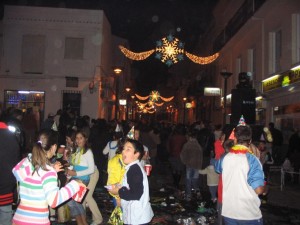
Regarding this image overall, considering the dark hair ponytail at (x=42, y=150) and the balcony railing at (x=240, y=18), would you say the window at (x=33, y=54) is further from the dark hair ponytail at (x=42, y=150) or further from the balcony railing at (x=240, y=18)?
the dark hair ponytail at (x=42, y=150)

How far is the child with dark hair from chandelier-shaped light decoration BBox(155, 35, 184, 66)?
41.7ft

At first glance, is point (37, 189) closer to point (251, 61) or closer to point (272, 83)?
point (272, 83)

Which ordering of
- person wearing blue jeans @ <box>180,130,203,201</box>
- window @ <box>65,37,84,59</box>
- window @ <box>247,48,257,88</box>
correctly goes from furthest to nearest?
window @ <box>65,37,84,59</box> < window @ <box>247,48,257,88</box> < person wearing blue jeans @ <box>180,130,203,201</box>

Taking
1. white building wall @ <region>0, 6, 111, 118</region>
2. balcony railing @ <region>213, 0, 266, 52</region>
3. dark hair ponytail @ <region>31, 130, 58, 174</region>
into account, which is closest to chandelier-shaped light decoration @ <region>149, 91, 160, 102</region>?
balcony railing @ <region>213, 0, 266, 52</region>

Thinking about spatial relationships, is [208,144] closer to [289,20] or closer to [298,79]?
[298,79]

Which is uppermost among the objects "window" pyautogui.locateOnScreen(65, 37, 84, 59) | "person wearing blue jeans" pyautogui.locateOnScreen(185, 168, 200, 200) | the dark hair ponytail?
"window" pyautogui.locateOnScreen(65, 37, 84, 59)

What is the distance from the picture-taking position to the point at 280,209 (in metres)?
9.00

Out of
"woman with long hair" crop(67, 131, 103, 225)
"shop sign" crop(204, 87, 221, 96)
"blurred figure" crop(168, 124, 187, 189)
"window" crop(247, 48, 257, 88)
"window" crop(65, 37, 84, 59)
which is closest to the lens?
"woman with long hair" crop(67, 131, 103, 225)

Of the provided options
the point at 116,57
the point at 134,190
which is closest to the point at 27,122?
the point at 134,190

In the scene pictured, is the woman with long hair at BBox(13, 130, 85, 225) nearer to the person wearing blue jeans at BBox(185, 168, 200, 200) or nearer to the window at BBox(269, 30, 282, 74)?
the person wearing blue jeans at BBox(185, 168, 200, 200)

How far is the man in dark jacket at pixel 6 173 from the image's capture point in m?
4.65

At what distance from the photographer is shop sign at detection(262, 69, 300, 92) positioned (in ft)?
45.3

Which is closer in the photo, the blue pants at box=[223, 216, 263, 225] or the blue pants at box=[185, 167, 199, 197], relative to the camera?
the blue pants at box=[223, 216, 263, 225]

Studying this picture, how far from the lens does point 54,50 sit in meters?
23.4
